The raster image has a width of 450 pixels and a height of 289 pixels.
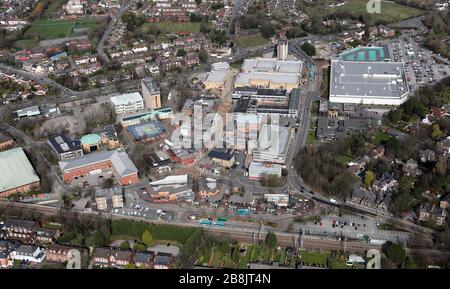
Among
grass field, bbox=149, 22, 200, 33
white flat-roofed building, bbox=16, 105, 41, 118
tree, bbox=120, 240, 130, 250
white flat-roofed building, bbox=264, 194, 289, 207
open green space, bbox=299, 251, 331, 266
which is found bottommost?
open green space, bbox=299, 251, 331, 266

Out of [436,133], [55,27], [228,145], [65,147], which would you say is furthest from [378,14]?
[65,147]

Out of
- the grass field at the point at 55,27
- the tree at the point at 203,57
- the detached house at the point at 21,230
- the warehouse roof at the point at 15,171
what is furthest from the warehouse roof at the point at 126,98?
the grass field at the point at 55,27

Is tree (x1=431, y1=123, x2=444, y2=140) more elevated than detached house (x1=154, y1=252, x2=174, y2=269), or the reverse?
tree (x1=431, y1=123, x2=444, y2=140)

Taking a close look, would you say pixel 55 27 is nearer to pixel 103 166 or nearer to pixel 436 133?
pixel 103 166

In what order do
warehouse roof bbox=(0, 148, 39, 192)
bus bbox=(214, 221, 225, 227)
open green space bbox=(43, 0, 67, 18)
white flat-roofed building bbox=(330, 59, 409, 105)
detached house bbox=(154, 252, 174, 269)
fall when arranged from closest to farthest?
1. detached house bbox=(154, 252, 174, 269)
2. bus bbox=(214, 221, 225, 227)
3. warehouse roof bbox=(0, 148, 39, 192)
4. white flat-roofed building bbox=(330, 59, 409, 105)
5. open green space bbox=(43, 0, 67, 18)

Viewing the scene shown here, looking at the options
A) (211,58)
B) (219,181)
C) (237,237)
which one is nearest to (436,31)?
(211,58)

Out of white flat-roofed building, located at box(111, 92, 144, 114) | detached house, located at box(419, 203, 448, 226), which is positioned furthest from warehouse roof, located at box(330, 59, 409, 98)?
white flat-roofed building, located at box(111, 92, 144, 114)

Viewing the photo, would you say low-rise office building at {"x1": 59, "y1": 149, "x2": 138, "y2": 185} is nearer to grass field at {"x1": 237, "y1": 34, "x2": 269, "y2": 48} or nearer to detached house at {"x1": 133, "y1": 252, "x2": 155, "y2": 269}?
detached house at {"x1": 133, "y1": 252, "x2": 155, "y2": 269}
